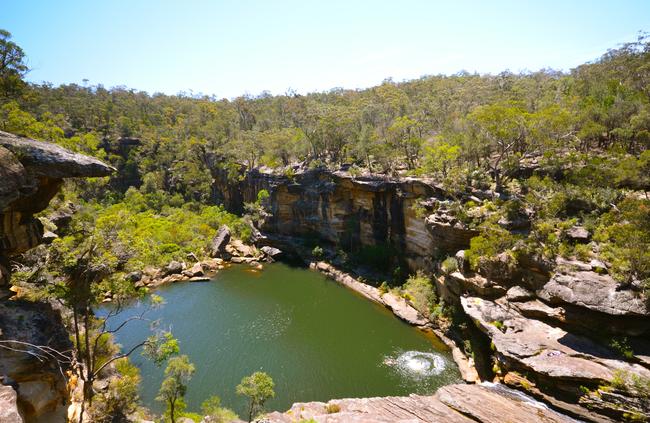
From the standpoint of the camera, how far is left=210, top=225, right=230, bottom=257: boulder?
3884 centimetres

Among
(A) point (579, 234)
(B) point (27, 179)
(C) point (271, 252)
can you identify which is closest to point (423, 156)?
(A) point (579, 234)

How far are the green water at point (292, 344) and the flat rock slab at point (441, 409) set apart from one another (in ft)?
8.06

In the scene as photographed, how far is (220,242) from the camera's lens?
1540 inches

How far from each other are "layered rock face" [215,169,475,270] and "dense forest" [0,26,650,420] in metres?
1.43

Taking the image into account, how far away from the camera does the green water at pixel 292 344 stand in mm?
17719

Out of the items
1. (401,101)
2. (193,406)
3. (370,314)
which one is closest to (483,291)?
(370,314)

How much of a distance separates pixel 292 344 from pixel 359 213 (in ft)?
52.7

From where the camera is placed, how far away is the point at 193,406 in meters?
16.4

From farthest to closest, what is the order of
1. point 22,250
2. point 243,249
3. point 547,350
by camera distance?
point 243,249
point 547,350
point 22,250

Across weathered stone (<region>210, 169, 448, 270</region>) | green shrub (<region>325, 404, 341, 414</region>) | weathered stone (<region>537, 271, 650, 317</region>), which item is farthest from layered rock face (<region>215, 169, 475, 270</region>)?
green shrub (<region>325, 404, 341, 414</region>)

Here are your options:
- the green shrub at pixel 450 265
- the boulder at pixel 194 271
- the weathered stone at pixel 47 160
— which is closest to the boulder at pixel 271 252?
the boulder at pixel 194 271

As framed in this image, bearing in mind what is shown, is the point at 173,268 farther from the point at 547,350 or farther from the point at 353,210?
the point at 547,350

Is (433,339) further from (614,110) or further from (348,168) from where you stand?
(614,110)

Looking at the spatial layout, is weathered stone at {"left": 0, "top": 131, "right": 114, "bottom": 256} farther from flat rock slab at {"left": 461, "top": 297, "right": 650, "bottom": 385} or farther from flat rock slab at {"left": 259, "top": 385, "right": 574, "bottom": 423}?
flat rock slab at {"left": 461, "top": 297, "right": 650, "bottom": 385}
